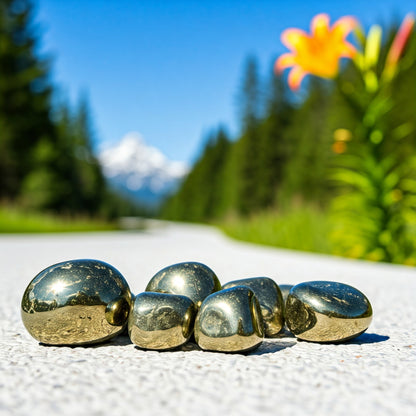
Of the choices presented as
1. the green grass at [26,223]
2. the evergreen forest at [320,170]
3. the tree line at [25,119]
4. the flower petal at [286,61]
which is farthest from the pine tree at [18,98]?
the flower petal at [286,61]

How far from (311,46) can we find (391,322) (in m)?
4.65

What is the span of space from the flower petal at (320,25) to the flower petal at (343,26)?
123 millimetres

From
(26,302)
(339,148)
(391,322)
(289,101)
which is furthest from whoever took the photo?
(289,101)

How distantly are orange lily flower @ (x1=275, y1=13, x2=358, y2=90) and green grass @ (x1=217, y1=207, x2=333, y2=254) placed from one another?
393cm

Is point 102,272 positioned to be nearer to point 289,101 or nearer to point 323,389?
point 323,389

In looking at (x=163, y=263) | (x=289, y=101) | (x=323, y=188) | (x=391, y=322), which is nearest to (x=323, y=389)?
(x=391, y=322)

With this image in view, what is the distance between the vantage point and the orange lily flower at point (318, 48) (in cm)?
616

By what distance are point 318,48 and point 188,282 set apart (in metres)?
5.03

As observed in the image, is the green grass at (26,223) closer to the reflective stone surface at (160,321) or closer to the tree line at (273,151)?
the tree line at (273,151)

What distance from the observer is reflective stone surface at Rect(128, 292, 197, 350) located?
2.26 metres

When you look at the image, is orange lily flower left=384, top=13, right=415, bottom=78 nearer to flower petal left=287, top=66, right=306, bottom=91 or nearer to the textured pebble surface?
flower petal left=287, top=66, right=306, bottom=91

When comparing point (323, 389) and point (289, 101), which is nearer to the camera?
point (323, 389)

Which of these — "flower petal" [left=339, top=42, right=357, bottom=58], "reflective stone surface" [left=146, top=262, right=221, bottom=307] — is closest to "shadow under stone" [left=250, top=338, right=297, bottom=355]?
"reflective stone surface" [left=146, top=262, right=221, bottom=307]

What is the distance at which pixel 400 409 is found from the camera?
1489 millimetres
